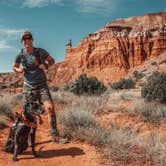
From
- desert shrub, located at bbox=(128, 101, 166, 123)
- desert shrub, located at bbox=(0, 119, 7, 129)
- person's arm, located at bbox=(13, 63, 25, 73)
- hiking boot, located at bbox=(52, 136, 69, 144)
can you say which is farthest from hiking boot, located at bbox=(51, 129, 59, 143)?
desert shrub, located at bbox=(128, 101, 166, 123)

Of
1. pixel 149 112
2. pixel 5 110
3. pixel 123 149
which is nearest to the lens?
pixel 123 149

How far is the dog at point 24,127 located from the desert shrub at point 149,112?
4.54 metres

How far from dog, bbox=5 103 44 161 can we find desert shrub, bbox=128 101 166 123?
4544 millimetres

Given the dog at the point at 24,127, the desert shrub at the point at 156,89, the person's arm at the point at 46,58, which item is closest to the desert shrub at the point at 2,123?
the dog at the point at 24,127

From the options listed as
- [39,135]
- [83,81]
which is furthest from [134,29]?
[39,135]

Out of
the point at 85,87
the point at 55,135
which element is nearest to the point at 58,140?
the point at 55,135

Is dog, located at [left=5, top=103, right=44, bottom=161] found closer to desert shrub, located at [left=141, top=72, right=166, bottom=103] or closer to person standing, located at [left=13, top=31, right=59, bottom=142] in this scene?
person standing, located at [left=13, top=31, right=59, bottom=142]

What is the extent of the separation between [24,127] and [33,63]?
1.14 metres

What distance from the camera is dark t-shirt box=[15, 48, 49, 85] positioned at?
→ 5242 mm

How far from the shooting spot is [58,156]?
491 cm

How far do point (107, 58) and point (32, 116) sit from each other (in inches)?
2002

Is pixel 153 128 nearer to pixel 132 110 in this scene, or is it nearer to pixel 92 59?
pixel 132 110

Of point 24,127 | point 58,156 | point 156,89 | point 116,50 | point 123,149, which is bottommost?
point 58,156

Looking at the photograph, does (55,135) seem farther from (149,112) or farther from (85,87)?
(85,87)
